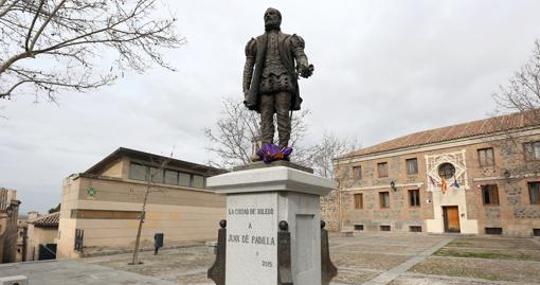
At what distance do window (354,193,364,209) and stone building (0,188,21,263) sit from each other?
26.5 m

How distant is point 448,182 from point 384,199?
18.7ft

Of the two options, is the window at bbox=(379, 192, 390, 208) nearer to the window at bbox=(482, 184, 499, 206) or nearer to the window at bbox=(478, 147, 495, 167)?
the window at bbox=(482, 184, 499, 206)

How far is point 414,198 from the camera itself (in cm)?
2941

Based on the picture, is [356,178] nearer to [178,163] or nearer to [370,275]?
[178,163]

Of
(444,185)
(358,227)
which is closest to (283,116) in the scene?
(444,185)

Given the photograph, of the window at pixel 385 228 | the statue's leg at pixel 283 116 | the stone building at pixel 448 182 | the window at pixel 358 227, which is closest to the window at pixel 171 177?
Result: the stone building at pixel 448 182

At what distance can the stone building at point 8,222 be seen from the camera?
20781mm

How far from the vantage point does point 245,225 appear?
3.93m

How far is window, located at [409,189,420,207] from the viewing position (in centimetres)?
2912

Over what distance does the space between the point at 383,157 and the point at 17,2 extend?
29144mm

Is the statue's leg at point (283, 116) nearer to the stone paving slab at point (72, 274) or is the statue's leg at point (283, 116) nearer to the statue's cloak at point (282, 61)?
the statue's cloak at point (282, 61)

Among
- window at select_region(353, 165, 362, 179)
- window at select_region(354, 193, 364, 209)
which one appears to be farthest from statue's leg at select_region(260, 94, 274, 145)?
window at select_region(353, 165, 362, 179)

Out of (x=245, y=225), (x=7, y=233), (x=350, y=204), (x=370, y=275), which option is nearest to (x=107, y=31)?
(x=245, y=225)

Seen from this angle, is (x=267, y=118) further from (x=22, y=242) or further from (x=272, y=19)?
(x=22, y=242)
